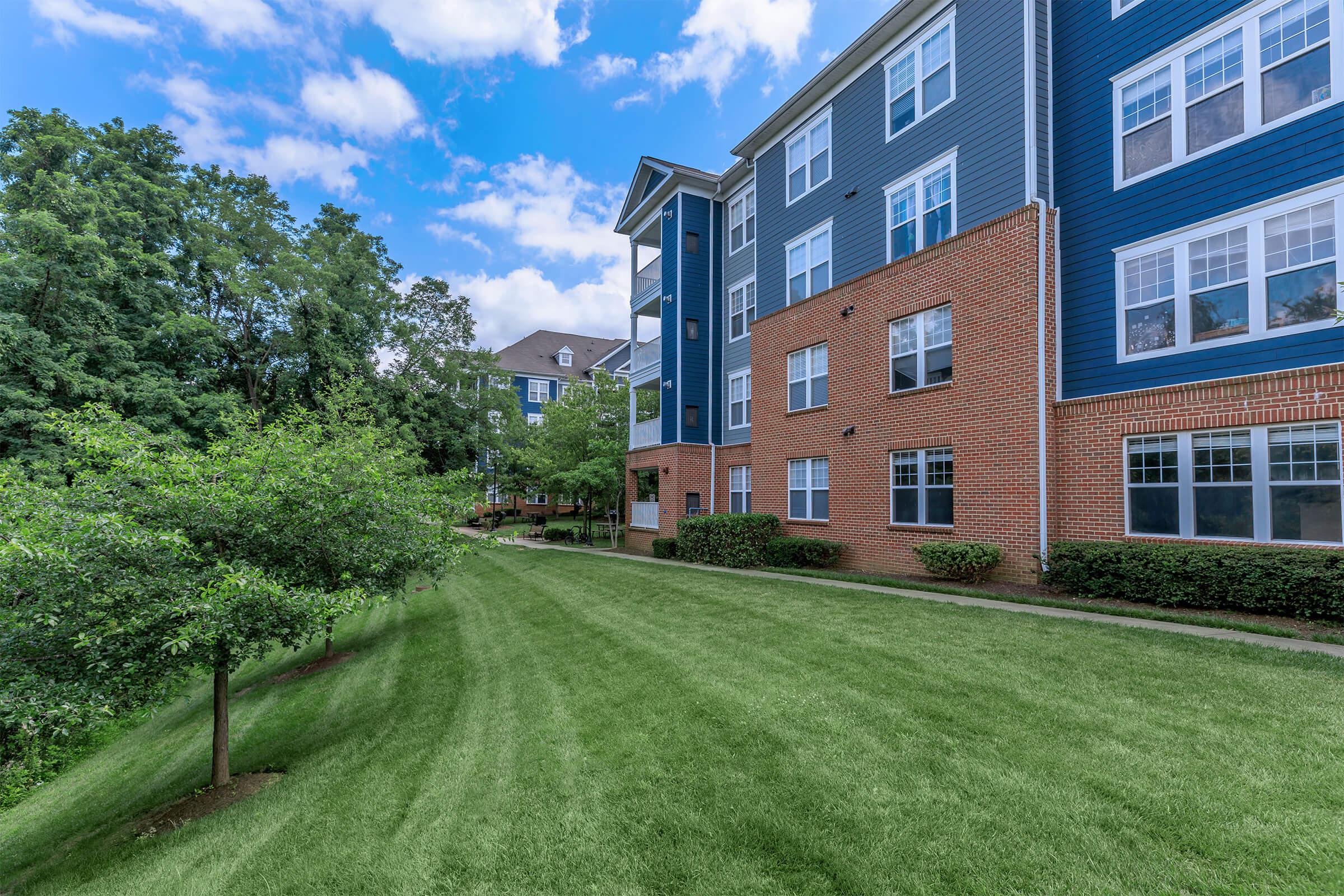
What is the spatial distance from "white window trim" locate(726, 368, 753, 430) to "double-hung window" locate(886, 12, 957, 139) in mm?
7230

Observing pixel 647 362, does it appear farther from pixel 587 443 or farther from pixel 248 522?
pixel 248 522

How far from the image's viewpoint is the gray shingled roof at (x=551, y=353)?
1736 inches

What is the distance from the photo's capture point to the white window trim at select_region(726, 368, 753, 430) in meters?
17.8

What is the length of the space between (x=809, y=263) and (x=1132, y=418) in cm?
860

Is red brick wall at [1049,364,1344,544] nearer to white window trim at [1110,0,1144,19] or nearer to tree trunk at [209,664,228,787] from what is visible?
white window trim at [1110,0,1144,19]

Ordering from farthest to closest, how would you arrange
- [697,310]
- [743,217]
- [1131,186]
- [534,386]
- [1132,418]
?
[534,386]
[697,310]
[743,217]
[1131,186]
[1132,418]

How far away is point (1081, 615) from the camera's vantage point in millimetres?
7262

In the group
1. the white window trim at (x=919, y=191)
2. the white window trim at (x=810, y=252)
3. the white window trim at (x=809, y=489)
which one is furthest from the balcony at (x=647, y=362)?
the white window trim at (x=919, y=191)

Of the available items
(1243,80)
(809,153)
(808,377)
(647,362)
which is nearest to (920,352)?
(808,377)

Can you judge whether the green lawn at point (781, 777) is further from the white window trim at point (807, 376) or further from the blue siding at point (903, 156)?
the blue siding at point (903, 156)

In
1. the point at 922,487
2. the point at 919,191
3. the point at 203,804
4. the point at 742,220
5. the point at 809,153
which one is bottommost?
the point at 203,804

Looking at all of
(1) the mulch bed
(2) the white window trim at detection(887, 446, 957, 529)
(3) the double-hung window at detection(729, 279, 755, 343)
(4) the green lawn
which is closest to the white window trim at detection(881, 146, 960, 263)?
(2) the white window trim at detection(887, 446, 957, 529)

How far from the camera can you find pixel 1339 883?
2.40m

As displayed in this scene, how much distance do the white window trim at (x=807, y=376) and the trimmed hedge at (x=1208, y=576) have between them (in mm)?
6342
